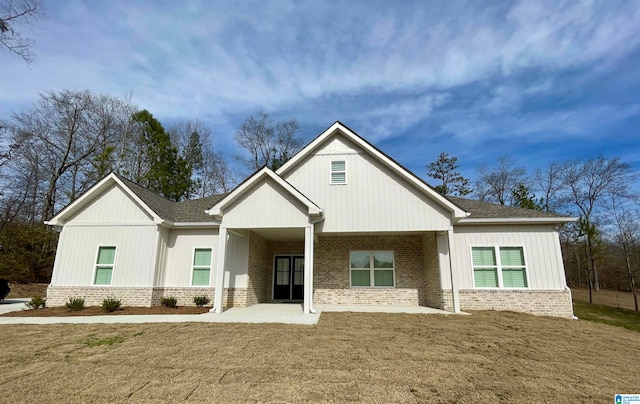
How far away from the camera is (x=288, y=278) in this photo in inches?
551

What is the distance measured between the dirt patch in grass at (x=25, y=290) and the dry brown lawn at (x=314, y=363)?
11733 mm

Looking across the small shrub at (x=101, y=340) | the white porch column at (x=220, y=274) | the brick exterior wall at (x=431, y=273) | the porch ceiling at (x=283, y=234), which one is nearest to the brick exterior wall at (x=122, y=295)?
the white porch column at (x=220, y=274)

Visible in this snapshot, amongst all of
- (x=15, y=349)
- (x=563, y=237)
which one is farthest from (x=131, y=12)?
(x=563, y=237)

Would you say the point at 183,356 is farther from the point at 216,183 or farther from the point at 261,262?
the point at 216,183

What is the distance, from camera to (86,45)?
10.6 m

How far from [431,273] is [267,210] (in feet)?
21.7

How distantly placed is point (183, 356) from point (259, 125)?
84.1 feet

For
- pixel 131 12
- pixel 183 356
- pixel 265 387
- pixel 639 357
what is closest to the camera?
pixel 265 387

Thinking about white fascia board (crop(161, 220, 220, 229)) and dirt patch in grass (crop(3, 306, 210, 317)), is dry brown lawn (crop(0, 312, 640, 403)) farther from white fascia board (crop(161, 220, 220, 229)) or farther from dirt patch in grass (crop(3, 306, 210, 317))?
white fascia board (crop(161, 220, 220, 229))

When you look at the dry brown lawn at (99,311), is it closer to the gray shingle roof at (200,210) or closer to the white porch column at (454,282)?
the gray shingle roof at (200,210)

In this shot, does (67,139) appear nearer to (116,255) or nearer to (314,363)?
(116,255)

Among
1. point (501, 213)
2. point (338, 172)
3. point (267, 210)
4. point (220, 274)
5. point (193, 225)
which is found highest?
point (338, 172)

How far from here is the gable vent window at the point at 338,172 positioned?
11.9 metres

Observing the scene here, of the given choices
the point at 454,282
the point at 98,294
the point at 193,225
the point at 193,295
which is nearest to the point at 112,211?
the point at 98,294
